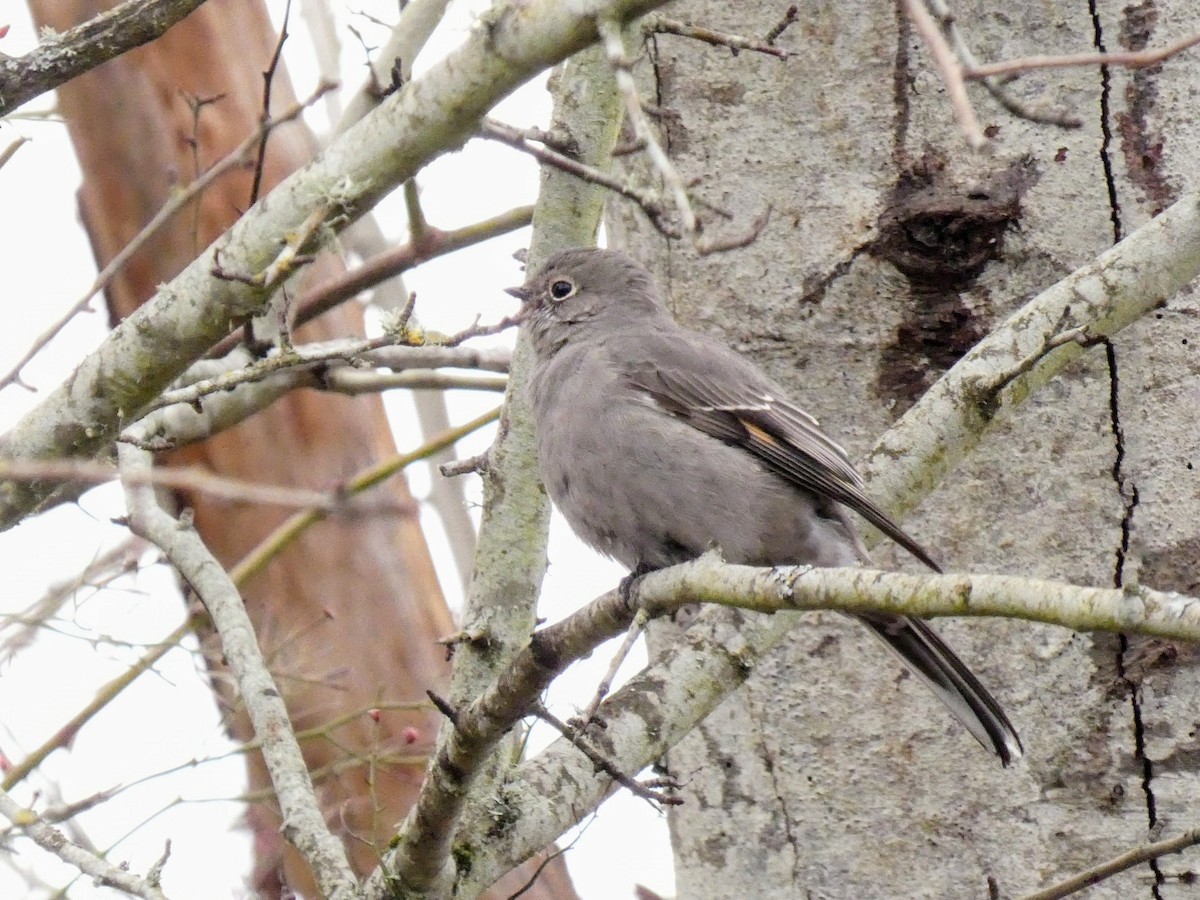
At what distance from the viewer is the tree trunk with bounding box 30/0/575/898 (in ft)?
21.3

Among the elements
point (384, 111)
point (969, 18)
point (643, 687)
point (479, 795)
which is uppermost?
point (969, 18)

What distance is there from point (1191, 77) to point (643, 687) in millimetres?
2117

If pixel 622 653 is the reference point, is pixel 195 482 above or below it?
below

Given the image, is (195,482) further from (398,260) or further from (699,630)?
(398,260)

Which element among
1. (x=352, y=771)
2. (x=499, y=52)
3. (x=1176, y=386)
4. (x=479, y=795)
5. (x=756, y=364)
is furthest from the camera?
(x=352, y=771)

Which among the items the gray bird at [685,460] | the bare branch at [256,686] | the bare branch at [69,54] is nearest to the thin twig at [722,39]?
the bare branch at [69,54]

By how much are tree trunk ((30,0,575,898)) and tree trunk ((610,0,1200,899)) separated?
110 inches

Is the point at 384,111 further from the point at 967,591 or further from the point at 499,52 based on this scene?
the point at 967,591

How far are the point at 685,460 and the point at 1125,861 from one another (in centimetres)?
164

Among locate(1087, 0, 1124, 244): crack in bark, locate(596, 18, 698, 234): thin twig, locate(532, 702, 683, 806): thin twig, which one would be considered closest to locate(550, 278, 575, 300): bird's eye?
locate(1087, 0, 1124, 244): crack in bark

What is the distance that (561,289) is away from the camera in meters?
4.85

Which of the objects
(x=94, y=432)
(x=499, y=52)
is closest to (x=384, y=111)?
(x=499, y=52)

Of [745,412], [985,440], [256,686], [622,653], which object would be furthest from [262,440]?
[622,653]

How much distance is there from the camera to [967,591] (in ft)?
7.07
